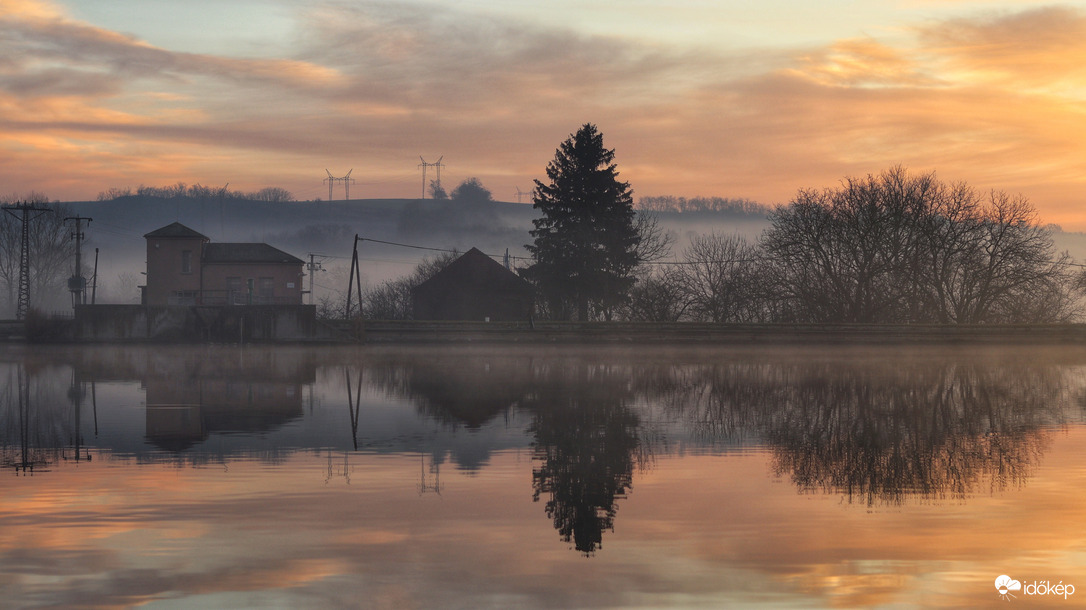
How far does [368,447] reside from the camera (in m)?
15.0

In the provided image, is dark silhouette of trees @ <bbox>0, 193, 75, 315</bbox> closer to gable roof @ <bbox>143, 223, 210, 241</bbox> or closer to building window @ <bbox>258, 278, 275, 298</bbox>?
gable roof @ <bbox>143, 223, 210, 241</bbox>

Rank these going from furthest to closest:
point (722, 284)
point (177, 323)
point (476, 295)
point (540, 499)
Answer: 1. point (476, 295)
2. point (722, 284)
3. point (177, 323)
4. point (540, 499)

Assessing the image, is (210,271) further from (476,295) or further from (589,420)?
(589,420)

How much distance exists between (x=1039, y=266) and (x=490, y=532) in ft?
227

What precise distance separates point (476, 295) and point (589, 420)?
57.9 m

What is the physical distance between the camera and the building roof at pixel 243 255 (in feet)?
283

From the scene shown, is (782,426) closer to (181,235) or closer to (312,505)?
(312,505)

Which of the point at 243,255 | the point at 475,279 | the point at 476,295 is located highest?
the point at 243,255

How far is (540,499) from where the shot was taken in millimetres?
10672

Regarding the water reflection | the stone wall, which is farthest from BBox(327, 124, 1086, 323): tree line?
the water reflection

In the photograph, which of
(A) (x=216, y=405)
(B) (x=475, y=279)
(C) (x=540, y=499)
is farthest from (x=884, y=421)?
(B) (x=475, y=279)

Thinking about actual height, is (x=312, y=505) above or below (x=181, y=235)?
below

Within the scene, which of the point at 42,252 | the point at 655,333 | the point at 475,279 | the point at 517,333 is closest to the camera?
the point at 517,333

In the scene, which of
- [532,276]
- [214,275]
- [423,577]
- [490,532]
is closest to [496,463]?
[490,532]
